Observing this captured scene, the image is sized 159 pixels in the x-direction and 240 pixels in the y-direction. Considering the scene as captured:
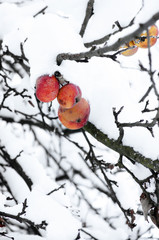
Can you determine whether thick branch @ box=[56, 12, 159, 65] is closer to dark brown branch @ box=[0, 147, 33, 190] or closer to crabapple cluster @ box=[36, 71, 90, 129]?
crabapple cluster @ box=[36, 71, 90, 129]

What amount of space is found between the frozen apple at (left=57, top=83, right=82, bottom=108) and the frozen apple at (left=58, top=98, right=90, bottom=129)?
0.41ft

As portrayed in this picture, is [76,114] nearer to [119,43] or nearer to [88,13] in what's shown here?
[119,43]

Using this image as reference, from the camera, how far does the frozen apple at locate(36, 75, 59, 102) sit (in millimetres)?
1584

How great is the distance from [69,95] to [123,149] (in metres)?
0.56

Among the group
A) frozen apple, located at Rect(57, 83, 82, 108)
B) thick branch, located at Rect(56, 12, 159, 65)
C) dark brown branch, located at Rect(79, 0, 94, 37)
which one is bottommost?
thick branch, located at Rect(56, 12, 159, 65)

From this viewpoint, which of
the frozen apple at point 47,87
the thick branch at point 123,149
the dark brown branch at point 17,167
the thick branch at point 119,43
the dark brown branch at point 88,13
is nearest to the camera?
the thick branch at point 119,43

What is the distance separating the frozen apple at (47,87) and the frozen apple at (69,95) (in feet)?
0.15

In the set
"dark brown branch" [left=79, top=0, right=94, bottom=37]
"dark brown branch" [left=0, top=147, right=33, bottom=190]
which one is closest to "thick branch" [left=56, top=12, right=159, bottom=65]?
"dark brown branch" [left=79, top=0, right=94, bottom=37]

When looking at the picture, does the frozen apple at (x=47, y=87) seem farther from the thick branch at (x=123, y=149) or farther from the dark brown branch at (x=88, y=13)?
the dark brown branch at (x=88, y=13)

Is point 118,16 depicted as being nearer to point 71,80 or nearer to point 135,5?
point 135,5

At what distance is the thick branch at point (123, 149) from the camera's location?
67.4 inches

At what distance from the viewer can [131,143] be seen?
184 cm

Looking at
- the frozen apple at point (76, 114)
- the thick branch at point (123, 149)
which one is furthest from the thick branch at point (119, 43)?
the thick branch at point (123, 149)

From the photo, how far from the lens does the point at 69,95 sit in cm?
161
